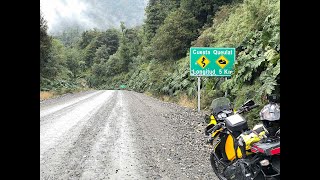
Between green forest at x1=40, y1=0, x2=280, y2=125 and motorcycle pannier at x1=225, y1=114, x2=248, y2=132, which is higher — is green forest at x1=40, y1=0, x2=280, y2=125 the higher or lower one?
the higher one

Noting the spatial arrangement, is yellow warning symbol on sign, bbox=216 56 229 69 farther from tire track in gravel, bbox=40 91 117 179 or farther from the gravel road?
tire track in gravel, bbox=40 91 117 179

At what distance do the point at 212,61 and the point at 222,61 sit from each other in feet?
1.30

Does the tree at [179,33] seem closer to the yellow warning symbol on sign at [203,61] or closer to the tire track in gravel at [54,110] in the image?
the tire track in gravel at [54,110]

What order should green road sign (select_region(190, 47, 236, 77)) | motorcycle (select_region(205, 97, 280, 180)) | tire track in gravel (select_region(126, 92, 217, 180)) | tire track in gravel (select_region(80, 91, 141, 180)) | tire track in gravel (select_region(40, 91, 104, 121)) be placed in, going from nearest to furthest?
motorcycle (select_region(205, 97, 280, 180)) → tire track in gravel (select_region(80, 91, 141, 180)) → tire track in gravel (select_region(126, 92, 217, 180)) → tire track in gravel (select_region(40, 91, 104, 121)) → green road sign (select_region(190, 47, 236, 77))

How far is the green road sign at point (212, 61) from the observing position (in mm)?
10735

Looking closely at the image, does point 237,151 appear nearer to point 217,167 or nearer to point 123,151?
point 217,167

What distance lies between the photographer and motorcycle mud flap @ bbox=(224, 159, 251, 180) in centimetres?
335

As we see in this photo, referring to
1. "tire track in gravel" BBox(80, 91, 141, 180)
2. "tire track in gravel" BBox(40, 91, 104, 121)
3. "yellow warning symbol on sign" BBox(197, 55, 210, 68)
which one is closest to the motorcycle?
"tire track in gravel" BBox(80, 91, 141, 180)

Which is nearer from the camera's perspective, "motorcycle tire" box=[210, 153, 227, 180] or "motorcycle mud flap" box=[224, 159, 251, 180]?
A: "motorcycle mud flap" box=[224, 159, 251, 180]

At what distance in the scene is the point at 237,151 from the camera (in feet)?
12.0

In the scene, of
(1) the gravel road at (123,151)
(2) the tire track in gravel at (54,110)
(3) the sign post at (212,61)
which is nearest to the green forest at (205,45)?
(3) the sign post at (212,61)

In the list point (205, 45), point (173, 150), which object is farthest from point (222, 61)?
point (205, 45)

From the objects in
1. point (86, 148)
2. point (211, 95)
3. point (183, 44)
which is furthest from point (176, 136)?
point (183, 44)
